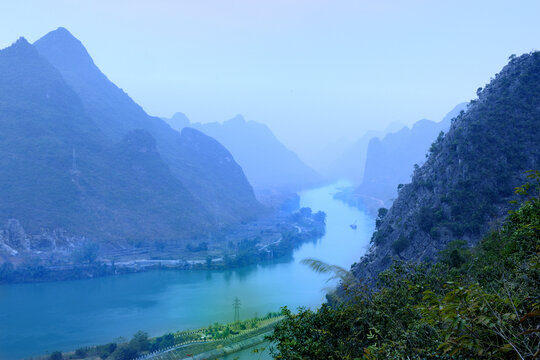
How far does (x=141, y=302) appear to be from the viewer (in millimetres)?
30922

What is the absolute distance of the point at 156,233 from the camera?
52.6m

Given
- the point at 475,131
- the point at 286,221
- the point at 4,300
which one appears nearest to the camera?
the point at 475,131

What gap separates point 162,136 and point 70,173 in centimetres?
3573

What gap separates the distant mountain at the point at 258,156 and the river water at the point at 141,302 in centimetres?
10926

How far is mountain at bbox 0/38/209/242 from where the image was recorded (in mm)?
47219

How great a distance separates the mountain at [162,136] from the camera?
7331 cm

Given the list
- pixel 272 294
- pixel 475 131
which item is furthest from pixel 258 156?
pixel 475 131

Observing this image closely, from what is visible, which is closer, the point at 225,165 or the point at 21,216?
the point at 21,216

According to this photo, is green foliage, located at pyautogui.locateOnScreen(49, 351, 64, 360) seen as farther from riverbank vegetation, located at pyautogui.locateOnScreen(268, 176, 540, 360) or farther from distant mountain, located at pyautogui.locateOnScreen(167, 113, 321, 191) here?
distant mountain, located at pyautogui.locateOnScreen(167, 113, 321, 191)

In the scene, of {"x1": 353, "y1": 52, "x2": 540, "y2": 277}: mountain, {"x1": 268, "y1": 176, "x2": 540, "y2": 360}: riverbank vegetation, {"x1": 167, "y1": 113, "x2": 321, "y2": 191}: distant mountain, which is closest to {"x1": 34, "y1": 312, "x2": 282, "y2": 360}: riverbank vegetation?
{"x1": 353, "y1": 52, "x2": 540, "y2": 277}: mountain

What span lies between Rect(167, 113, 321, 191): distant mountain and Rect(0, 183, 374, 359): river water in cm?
10926

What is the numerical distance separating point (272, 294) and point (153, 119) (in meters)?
72.2

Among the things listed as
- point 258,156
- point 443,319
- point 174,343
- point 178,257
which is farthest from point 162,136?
point 258,156

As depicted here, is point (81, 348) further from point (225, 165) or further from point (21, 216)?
point (225, 165)
